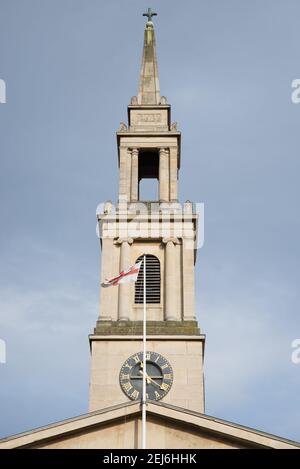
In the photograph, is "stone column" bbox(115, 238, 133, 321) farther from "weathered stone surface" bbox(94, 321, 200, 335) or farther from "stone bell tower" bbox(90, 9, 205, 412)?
"weathered stone surface" bbox(94, 321, 200, 335)

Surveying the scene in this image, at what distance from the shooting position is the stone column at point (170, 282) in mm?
41500

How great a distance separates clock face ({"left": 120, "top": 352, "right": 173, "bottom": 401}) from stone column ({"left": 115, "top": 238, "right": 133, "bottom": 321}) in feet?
7.76

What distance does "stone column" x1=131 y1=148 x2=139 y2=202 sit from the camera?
46.0 meters

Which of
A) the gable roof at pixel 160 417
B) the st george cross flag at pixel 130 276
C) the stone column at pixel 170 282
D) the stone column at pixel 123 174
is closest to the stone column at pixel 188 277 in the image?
the stone column at pixel 170 282

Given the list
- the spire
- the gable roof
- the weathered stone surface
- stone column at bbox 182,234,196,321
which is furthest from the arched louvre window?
the gable roof

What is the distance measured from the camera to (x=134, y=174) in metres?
46.6

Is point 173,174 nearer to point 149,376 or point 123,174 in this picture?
point 123,174

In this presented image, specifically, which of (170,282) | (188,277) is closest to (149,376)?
(170,282)

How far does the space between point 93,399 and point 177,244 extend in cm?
947

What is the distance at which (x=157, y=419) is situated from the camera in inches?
1168

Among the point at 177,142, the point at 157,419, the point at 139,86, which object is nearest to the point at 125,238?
the point at 177,142

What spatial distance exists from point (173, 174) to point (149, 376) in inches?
488

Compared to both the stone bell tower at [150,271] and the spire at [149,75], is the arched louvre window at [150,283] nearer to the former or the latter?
the stone bell tower at [150,271]
